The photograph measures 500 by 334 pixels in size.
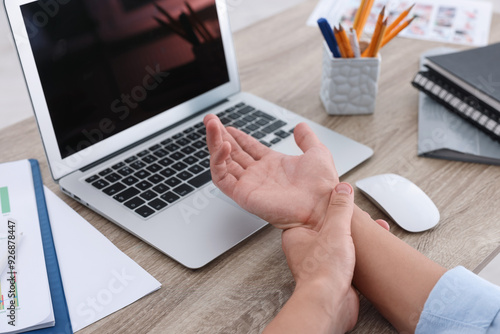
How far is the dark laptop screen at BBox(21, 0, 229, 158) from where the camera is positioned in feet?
2.61

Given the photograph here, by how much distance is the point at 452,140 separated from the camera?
94 cm

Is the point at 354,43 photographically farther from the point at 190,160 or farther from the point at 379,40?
the point at 190,160

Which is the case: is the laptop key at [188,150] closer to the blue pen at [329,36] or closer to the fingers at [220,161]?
the fingers at [220,161]

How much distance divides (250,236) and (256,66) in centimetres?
59

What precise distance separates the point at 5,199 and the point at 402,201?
2.05 ft

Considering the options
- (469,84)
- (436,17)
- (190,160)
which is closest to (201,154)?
(190,160)

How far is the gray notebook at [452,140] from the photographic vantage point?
917mm

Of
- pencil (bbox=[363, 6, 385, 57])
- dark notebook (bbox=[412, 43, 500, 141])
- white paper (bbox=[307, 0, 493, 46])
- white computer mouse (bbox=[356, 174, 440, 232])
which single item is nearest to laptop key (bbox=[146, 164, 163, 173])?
white computer mouse (bbox=[356, 174, 440, 232])

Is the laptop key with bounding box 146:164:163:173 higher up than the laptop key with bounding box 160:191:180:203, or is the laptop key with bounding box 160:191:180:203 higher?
the laptop key with bounding box 146:164:163:173

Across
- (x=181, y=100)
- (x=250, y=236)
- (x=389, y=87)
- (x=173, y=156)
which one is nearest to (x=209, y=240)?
(x=250, y=236)

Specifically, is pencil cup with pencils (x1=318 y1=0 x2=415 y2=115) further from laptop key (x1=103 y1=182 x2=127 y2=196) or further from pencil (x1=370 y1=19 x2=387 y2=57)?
laptop key (x1=103 y1=182 x2=127 y2=196)

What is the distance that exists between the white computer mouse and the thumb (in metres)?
0.11

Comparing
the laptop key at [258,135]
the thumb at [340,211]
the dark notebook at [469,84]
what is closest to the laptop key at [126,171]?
the laptop key at [258,135]

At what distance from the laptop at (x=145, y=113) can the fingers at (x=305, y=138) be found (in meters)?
0.09
